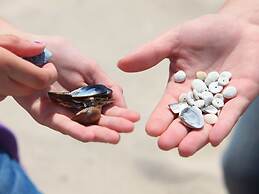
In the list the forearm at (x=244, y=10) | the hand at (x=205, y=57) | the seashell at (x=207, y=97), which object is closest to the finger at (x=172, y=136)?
the hand at (x=205, y=57)

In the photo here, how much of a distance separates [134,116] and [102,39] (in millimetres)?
1083

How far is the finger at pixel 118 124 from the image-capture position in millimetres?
1271

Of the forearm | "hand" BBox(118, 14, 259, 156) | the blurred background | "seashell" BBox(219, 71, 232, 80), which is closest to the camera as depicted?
"hand" BBox(118, 14, 259, 156)

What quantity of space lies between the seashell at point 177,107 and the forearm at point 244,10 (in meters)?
0.35

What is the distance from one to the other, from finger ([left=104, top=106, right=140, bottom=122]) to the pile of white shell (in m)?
0.09

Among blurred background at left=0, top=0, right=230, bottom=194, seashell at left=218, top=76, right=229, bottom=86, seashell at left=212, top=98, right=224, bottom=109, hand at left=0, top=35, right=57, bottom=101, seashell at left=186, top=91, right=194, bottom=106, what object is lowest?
blurred background at left=0, top=0, right=230, bottom=194

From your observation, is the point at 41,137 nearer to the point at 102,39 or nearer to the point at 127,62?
the point at 102,39

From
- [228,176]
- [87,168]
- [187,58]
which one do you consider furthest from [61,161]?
[187,58]

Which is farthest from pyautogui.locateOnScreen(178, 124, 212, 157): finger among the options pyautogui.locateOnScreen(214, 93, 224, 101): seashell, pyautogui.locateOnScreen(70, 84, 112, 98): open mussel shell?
pyautogui.locateOnScreen(70, 84, 112, 98): open mussel shell

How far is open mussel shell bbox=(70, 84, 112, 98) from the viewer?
1344 millimetres

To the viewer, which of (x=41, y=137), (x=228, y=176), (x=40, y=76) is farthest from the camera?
(x=41, y=137)

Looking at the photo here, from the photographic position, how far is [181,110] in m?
1.33

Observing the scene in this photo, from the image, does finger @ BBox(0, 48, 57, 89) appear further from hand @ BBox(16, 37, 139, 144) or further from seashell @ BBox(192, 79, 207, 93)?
seashell @ BBox(192, 79, 207, 93)

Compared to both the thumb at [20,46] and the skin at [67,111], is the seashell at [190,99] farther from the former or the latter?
the thumb at [20,46]
